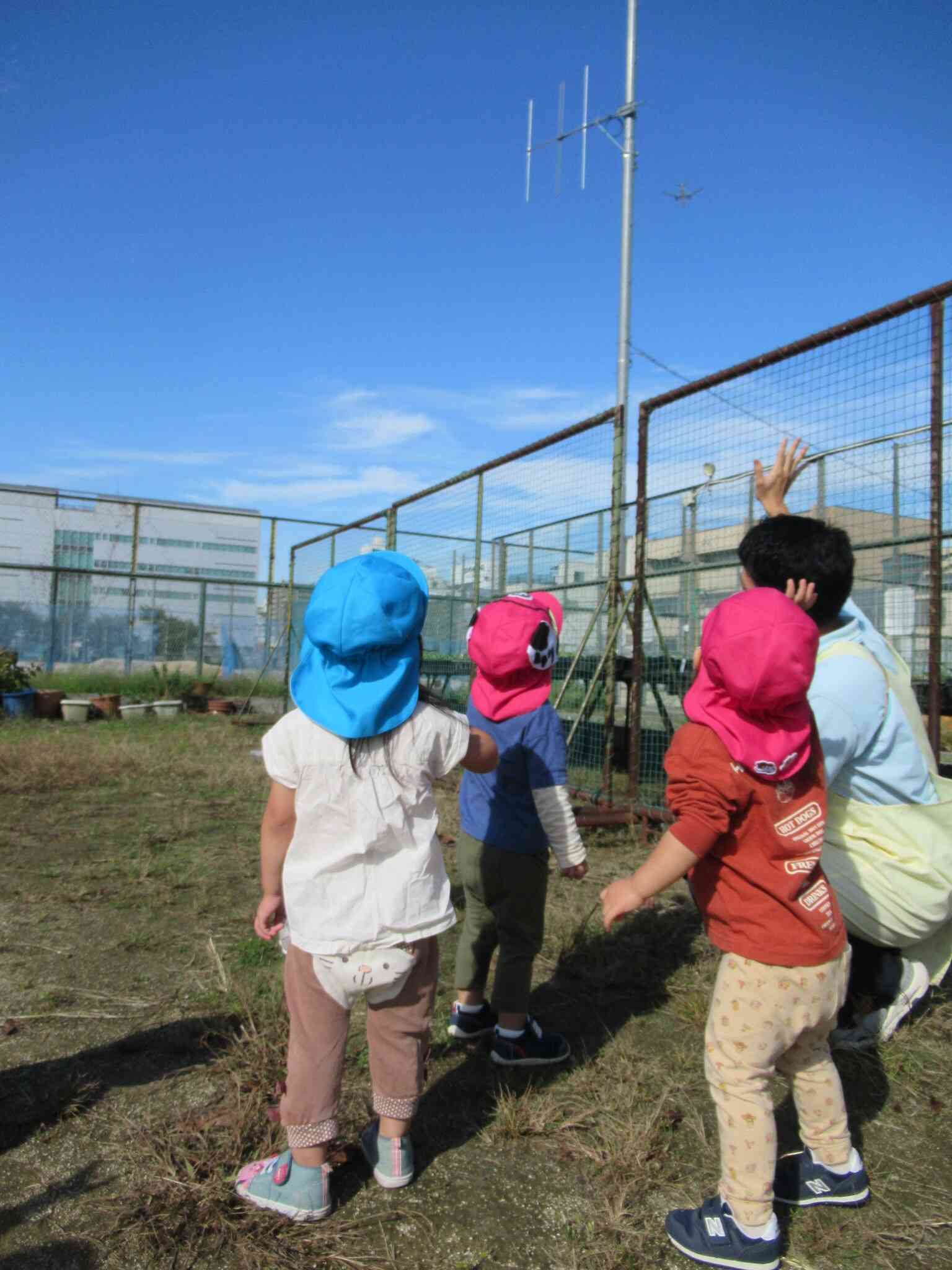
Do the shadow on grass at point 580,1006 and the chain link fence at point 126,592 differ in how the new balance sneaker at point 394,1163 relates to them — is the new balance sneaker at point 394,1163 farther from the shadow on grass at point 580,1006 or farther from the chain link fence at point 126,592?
the chain link fence at point 126,592

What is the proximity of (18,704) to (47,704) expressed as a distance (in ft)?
1.32

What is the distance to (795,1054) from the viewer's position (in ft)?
6.03

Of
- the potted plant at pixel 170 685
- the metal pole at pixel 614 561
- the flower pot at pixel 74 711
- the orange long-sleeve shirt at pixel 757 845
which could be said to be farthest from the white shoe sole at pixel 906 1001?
the potted plant at pixel 170 685

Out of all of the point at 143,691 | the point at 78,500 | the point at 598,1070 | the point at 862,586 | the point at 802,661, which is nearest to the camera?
the point at 802,661

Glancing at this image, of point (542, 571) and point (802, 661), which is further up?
point (542, 571)

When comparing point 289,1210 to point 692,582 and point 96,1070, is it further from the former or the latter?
point 692,582

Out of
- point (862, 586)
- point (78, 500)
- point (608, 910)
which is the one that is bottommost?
point (608, 910)

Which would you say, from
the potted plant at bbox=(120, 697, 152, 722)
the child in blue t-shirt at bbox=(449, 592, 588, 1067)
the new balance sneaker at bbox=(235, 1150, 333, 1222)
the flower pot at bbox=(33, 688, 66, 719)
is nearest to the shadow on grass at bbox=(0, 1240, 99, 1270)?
the new balance sneaker at bbox=(235, 1150, 333, 1222)

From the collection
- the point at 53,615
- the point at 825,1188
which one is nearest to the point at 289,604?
the point at 53,615

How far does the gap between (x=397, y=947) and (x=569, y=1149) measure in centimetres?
75

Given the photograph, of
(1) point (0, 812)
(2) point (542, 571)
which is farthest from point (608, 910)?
(2) point (542, 571)

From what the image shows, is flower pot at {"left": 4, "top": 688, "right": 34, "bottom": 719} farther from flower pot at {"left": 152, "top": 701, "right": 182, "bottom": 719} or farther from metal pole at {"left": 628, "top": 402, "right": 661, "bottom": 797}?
metal pole at {"left": 628, "top": 402, "right": 661, "bottom": 797}

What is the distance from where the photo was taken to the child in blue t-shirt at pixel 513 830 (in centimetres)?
252

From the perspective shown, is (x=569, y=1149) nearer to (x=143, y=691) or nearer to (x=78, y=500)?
(x=143, y=691)
